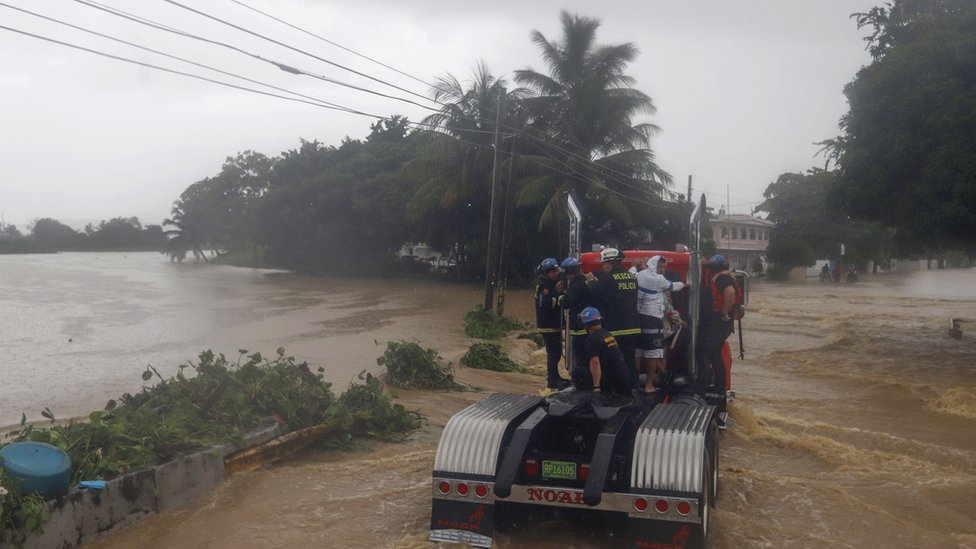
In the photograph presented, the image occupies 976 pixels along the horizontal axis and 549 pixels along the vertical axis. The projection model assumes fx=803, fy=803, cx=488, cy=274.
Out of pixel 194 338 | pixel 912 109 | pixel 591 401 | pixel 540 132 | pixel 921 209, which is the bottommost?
pixel 194 338

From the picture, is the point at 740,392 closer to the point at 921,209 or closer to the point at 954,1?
the point at 921,209

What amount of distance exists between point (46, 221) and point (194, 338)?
151721mm

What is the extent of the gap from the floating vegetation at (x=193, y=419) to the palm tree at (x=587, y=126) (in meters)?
24.8

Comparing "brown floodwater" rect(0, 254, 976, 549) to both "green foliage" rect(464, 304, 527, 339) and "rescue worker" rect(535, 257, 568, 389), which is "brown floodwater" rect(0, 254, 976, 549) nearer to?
"green foliage" rect(464, 304, 527, 339)

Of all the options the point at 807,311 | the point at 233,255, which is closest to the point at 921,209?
the point at 807,311

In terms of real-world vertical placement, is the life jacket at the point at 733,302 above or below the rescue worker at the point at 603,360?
above

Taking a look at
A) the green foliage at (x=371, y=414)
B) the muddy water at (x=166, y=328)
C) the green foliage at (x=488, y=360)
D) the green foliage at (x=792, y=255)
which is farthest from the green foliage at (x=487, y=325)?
the green foliage at (x=792, y=255)

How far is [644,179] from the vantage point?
35.2 meters

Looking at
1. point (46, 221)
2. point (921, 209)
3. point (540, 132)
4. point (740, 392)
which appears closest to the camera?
point (740, 392)

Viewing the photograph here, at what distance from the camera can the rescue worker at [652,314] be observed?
7977 millimetres

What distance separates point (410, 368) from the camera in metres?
11.9

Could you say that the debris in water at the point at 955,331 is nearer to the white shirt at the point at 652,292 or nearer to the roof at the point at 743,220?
the white shirt at the point at 652,292

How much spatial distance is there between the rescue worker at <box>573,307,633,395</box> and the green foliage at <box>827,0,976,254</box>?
10.5 metres

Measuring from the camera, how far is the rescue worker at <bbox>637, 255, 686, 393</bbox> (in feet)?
26.2
